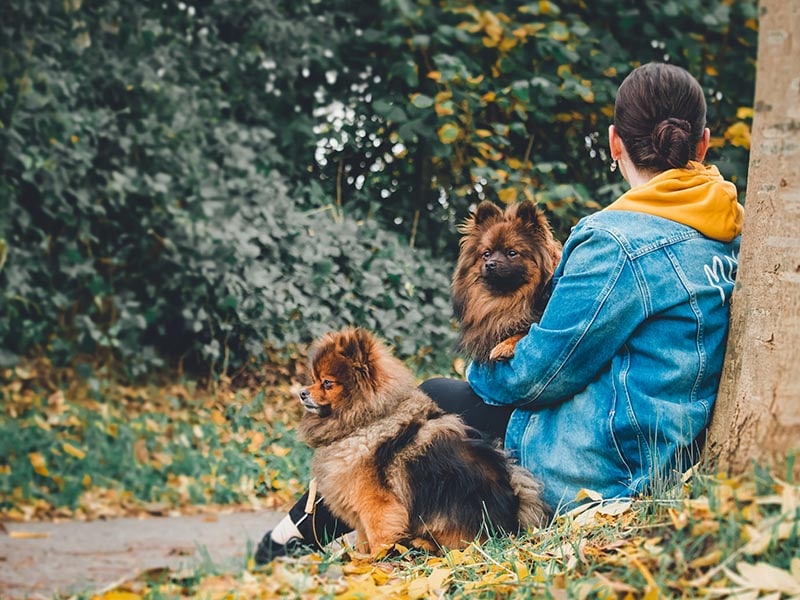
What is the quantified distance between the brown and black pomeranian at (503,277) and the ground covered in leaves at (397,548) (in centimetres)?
84

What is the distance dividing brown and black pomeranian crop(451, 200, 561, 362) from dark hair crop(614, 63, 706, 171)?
0.72 m

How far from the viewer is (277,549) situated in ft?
11.8

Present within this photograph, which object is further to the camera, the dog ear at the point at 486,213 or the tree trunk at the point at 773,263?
the dog ear at the point at 486,213

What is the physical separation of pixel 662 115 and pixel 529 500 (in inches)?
53.2

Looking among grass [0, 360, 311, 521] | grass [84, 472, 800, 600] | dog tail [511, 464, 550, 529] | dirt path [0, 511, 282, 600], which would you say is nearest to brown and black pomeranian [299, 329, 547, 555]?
dog tail [511, 464, 550, 529]

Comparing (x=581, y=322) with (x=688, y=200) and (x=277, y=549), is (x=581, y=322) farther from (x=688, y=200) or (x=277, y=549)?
(x=277, y=549)

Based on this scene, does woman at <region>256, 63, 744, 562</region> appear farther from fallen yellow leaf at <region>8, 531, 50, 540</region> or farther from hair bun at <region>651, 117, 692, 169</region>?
fallen yellow leaf at <region>8, 531, 50, 540</region>

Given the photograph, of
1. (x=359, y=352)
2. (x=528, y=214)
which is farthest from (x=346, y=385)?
(x=528, y=214)

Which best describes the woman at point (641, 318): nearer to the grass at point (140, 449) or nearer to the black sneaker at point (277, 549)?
the black sneaker at point (277, 549)

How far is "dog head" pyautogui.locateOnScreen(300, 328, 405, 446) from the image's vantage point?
11.6ft

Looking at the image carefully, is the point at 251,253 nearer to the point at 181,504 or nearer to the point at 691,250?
the point at 181,504

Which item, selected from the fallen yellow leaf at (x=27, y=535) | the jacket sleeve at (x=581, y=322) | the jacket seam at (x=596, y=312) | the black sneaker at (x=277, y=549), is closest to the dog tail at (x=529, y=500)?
the jacket sleeve at (x=581, y=322)

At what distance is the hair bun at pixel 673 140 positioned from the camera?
2965 millimetres

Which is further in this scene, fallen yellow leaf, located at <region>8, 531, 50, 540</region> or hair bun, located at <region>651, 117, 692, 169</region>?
fallen yellow leaf, located at <region>8, 531, 50, 540</region>
